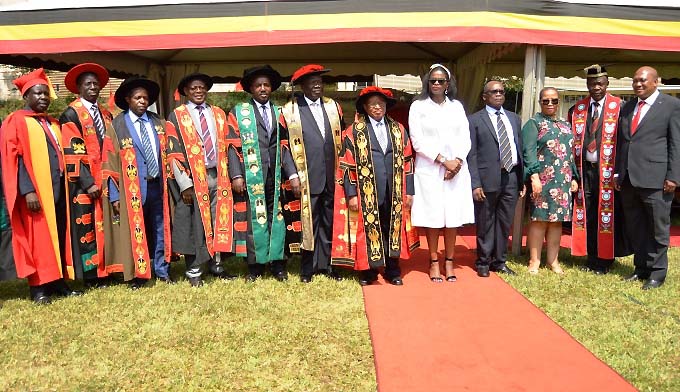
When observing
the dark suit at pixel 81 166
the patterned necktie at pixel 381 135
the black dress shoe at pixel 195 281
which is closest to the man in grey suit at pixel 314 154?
the patterned necktie at pixel 381 135

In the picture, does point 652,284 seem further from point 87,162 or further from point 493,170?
point 87,162

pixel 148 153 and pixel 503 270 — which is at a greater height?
pixel 148 153

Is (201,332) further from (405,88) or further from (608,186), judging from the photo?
(405,88)

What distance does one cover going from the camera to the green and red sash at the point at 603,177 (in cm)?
475

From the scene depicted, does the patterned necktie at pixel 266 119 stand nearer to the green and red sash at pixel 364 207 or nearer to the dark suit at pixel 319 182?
the dark suit at pixel 319 182

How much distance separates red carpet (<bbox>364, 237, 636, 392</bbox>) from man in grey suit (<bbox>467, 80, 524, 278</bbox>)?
0.45m

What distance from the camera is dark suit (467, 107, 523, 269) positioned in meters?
4.70

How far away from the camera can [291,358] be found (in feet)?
10.5

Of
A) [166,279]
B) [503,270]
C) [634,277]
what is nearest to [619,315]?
[634,277]

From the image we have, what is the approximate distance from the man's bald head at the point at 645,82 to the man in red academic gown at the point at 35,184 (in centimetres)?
479

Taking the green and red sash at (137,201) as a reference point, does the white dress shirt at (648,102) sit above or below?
above

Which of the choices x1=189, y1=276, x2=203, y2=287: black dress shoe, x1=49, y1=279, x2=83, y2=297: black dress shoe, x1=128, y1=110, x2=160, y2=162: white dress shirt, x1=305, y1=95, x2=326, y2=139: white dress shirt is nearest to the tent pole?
x1=305, y1=95, x2=326, y2=139: white dress shirt

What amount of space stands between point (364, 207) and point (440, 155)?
30.6 inches

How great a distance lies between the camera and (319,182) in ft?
15.0
